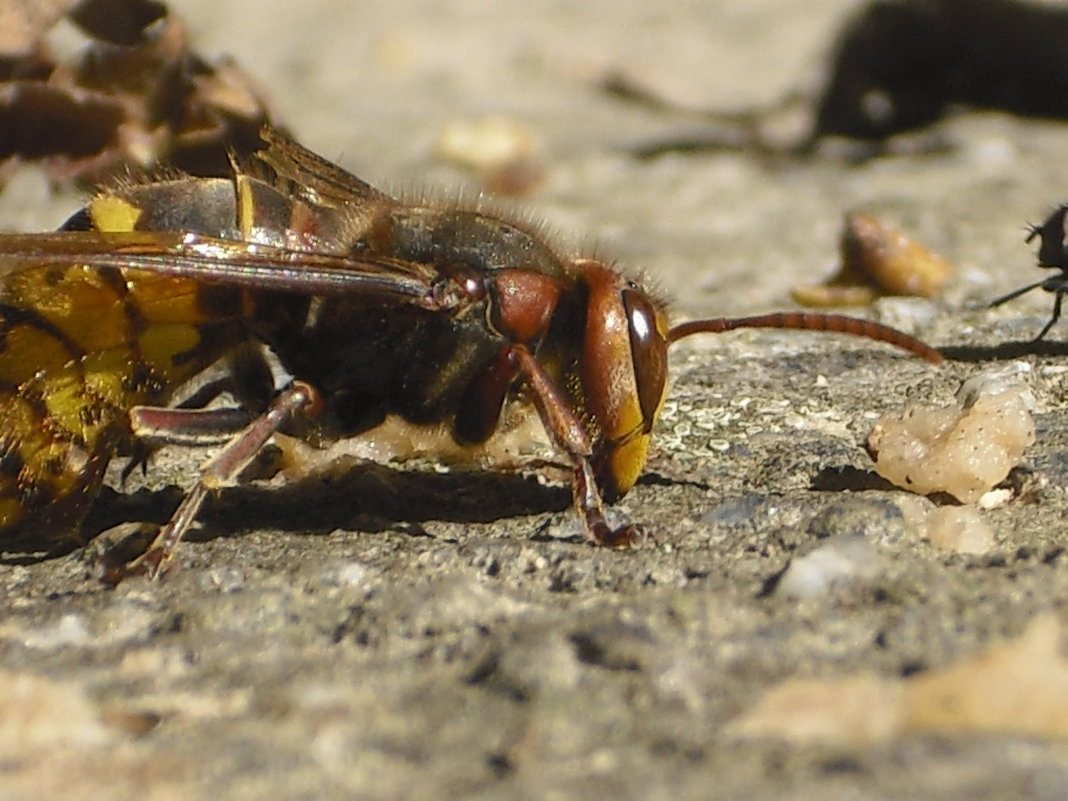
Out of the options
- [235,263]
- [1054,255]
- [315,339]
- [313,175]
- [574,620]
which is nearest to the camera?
[574,620]

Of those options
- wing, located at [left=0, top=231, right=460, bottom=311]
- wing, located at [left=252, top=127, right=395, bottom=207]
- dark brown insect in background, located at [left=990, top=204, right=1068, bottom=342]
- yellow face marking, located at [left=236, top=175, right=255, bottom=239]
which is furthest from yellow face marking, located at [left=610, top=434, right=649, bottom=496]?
dark brown insect in background, located at [left=990, top=204, right=1068, bottom=342]

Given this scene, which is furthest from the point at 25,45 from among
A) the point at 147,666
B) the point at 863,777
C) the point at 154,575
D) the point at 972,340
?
the point at 863,777

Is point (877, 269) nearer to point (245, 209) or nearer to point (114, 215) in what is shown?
point (245, 209)

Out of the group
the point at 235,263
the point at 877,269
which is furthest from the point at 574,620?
the point at 877,269

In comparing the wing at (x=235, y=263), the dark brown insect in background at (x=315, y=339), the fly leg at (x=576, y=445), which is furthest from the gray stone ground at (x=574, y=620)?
the wing at (x=235, y=263)

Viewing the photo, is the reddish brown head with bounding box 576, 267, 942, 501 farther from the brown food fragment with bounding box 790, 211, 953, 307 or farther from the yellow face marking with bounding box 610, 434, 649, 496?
the brown food fragment with bounding box 790, 211, 953, 307

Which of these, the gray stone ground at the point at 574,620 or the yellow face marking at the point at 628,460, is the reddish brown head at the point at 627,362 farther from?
the gray stone ground at the point at 574,620

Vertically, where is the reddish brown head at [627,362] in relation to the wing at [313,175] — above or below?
below

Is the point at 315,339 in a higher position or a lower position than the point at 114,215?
lower
